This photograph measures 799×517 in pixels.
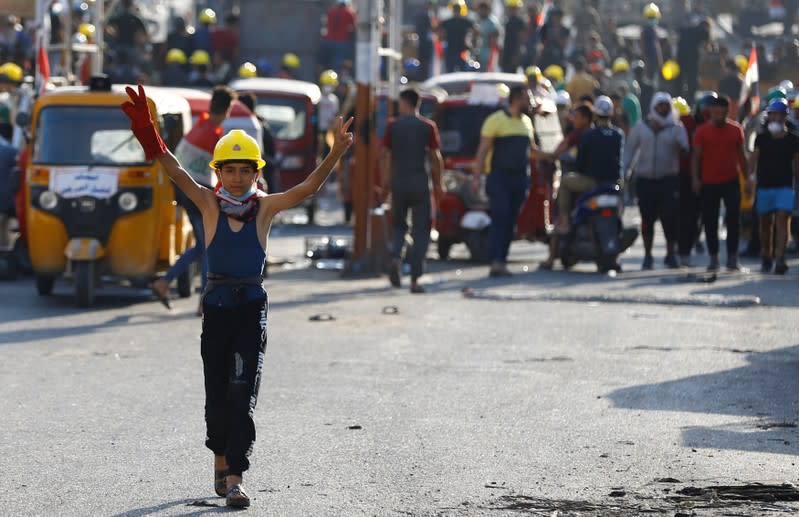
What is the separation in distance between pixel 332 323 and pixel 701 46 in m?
18.8

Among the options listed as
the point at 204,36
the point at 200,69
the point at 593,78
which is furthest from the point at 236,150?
the point at 204,36

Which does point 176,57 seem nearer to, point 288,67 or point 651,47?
point 288,67

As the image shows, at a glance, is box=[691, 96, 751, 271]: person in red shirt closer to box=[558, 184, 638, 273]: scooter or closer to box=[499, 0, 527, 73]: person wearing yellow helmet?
box=[558, 184, 638, 273]: scooter

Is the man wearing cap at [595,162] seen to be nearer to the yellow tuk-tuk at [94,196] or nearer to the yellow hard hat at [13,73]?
the yellow tuk-tuk at [94,196]

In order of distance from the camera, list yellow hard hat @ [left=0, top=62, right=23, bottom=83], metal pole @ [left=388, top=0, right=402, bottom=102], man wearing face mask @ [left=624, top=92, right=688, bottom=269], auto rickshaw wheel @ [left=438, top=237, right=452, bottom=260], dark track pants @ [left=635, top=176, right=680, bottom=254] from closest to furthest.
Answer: metal pole @ [left=388, top=0, right=402, bottom=102]
man wearing face mask @ [left=624, top=92, right=688, bottom=269]
dark track pants @ [left=635, top=176, right=680, bottom=254]
auto rickshaw wheel @ [left=438, top=237, right=452, bottom=260]
yellow hard hat @ [left=0, top=62, right=23, bottom=83]

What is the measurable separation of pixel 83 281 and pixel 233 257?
26.2 feet

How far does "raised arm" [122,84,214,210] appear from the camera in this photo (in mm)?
7918

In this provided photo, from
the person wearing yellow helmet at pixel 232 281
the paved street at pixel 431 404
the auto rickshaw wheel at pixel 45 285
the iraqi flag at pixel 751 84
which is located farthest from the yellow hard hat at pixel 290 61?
the person wearing yellow helmet at pixel 232 281

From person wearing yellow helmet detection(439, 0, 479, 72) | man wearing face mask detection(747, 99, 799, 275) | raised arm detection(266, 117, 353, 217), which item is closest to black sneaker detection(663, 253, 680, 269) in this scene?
man wearing face mask detection(747, 99, 799, 275)

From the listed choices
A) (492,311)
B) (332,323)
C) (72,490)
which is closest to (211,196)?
(72,490)

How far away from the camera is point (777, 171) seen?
758 inches

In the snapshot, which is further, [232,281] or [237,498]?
[232,281]

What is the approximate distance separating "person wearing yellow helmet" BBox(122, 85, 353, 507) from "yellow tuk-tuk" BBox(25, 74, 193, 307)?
25.8 feet

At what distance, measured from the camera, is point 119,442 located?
30.6 ft
